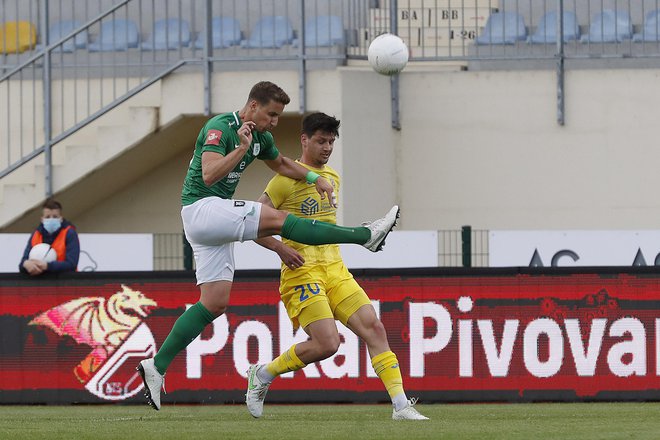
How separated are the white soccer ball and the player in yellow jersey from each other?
4.22 m

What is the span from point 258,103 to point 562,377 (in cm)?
452

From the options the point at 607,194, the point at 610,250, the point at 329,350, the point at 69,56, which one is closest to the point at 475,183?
the point at 607,194

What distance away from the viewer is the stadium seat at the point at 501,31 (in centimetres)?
1938

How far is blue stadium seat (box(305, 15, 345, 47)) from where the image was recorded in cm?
1933

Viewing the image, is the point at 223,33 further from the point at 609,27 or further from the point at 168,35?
the point at 609,27

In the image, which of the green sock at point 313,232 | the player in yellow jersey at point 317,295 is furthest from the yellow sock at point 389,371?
the green sock at point 313,232

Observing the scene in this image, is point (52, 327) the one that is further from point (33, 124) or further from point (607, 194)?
point (607, 194)

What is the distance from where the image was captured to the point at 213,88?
1894 centimetres

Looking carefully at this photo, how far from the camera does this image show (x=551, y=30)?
19344 millimetres

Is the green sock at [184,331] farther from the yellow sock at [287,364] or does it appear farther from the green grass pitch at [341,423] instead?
the yellow sock at [287,364]

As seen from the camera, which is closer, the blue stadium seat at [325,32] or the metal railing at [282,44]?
the metal railing at [282,44]

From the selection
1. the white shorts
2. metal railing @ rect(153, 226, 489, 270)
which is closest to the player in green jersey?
the white shorts

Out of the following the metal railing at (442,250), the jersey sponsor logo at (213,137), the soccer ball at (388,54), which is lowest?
the metal railing at (442,250)

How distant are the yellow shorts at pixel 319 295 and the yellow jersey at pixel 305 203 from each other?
97mm
